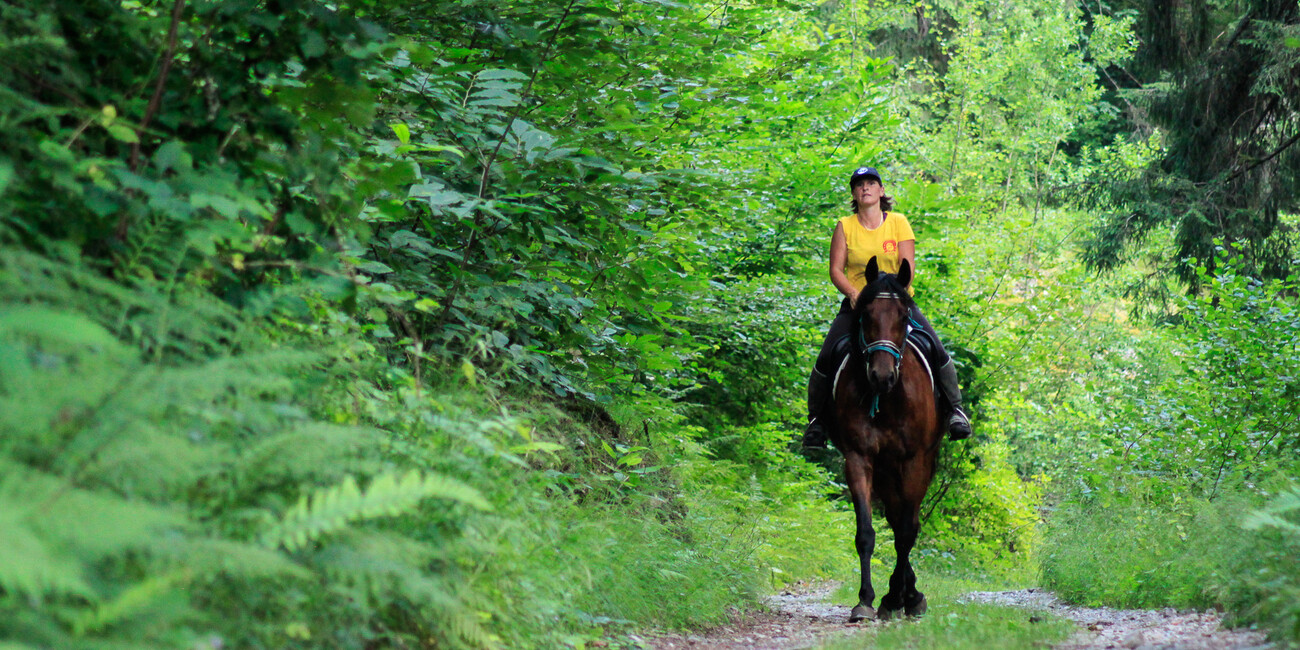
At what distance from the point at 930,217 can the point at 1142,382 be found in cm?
580

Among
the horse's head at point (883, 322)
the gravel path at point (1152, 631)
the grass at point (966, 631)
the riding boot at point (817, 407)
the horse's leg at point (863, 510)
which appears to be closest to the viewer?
the gravel path at point (1152, 631)

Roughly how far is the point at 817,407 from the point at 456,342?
138 inches

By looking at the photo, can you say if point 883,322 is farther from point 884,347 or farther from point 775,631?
point 775,631

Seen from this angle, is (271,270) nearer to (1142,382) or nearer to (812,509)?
(812,509)

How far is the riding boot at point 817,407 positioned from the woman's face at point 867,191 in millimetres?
1486

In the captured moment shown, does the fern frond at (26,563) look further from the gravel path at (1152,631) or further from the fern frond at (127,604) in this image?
the gravel path at (1152,631)

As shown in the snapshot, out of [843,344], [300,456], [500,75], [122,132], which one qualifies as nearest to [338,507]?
[300,456]

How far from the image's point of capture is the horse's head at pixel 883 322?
6988mm

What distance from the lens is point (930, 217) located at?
13719mm

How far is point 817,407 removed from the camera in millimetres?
8336

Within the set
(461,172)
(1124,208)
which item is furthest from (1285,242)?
(461,172)

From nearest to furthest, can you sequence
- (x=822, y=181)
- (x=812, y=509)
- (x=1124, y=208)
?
(x=822, y=181)
(x=812, y=509)
(x=1124, y=208)

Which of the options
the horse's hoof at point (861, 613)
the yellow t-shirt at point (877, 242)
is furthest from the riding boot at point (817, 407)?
the horse's hoof at point (861, 613)

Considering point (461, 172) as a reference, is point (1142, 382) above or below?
below
